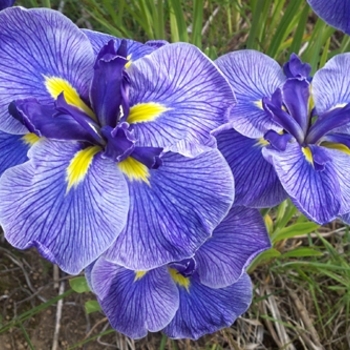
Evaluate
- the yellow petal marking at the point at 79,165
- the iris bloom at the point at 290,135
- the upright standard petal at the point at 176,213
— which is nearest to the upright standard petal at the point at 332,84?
the iris bloom at the point at 290,135

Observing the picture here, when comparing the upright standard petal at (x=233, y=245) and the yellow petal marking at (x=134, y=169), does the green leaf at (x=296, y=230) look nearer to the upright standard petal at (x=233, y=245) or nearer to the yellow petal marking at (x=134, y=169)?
the upright standard petal at (x=233, y=245)

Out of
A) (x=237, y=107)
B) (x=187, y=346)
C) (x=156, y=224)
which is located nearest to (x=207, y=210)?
(x=156, y=224)

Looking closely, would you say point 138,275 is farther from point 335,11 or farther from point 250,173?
point 335,11

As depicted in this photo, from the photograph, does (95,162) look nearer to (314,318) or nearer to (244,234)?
(244,234)

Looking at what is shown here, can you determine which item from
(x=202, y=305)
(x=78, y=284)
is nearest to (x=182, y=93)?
(x=202, y=305)

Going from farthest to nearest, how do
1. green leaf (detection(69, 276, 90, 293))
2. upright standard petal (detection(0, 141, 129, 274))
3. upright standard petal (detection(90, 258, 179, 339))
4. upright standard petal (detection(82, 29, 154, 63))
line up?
green leaf (detection(69, 276, 90, 293)), upright standard petal (detection(90, 258, 179, 339)), upright standard petal (detection(82, 29, 154, 63)), upright standard petal (detection(0, 141, 129, 274))

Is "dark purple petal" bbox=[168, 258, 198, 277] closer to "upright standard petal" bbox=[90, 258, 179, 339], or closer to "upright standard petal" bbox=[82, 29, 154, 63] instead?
"upright standard petal" bbox=[90, 258, 179, 339]

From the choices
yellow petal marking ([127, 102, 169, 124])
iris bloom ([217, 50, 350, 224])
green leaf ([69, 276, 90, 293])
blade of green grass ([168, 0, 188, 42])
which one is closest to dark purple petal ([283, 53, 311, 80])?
iris bloom ([217, 50, 350, 224])
